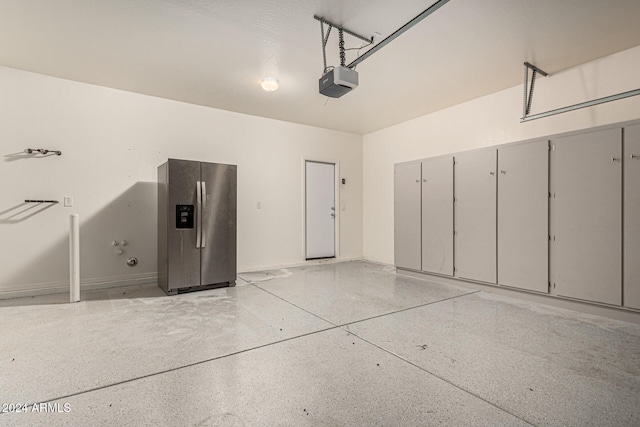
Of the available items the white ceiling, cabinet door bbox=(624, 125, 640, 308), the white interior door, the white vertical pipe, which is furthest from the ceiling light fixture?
cabinet door bbox=(624, 125, 640, 308)

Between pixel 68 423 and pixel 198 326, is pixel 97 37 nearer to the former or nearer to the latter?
pixel 198 326

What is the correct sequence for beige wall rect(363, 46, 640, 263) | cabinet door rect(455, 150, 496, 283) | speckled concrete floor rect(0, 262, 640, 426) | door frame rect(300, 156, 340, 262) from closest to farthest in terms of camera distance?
speckled concrete floor rect(0, 262, 640, 426), beige wall rect(363, 46, 640, 263), cabinet door rect(455, 150, 496, 283), door frame rect(300, 156, 340, 262)

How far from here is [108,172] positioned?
4176 mm

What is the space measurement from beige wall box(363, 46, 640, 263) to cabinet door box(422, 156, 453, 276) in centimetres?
61

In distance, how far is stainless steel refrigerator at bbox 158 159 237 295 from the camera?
381cm

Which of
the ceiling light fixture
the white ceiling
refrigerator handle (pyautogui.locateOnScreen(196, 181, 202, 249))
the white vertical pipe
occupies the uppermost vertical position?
the white ceiling

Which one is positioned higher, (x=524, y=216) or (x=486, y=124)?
(x=486, y=124)

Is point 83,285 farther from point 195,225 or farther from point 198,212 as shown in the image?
point 198,212

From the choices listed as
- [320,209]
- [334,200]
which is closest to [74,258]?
[320,209]

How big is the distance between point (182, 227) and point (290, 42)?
8.56 ft

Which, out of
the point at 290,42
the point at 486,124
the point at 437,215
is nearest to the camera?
the point at 290,42

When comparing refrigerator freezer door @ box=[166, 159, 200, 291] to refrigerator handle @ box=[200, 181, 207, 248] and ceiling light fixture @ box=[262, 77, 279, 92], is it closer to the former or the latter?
refrigerator handle @ box=[200, 181, 207, 248]

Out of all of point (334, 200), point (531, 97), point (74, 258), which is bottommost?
point (74, 258)

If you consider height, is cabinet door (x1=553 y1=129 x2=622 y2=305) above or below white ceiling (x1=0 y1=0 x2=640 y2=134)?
below
